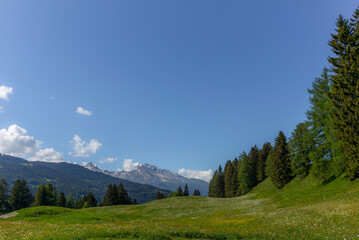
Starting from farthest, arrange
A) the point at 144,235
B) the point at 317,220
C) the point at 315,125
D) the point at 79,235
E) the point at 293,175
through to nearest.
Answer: the point at 293,175 < the point at 315,125 < the point at 317,220 < the point at 144,235 < the point at 79,235

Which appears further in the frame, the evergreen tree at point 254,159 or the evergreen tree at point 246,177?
the evergreen tree at point 254,159

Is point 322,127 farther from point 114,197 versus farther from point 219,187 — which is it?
point 114,197

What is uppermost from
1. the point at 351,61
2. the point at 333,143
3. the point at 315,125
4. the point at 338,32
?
the point at 338,32

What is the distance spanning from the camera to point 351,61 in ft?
108

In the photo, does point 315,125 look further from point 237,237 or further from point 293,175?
point 237,237

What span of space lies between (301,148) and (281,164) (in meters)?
12.1

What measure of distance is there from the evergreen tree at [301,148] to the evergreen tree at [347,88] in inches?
789

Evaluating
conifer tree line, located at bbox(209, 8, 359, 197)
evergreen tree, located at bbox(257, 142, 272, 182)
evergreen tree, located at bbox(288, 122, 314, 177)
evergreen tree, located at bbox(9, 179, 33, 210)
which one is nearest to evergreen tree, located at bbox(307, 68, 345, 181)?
conifer tree line, located at bbox(209, 8, 359, 197)

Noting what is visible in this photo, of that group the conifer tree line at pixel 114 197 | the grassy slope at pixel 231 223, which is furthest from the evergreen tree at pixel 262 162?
the conifer tree line at pixel 114 197

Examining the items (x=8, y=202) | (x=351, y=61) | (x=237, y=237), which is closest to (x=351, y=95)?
(x=351, y=61)

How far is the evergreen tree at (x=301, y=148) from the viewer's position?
5562 centimetres

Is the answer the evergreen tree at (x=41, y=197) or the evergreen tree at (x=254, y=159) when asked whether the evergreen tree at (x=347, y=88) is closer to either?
the evergreen tree at (x=254, y=159)

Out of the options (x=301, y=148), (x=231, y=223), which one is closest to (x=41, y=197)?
(x=231, y=223)

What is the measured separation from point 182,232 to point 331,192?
36064mm
